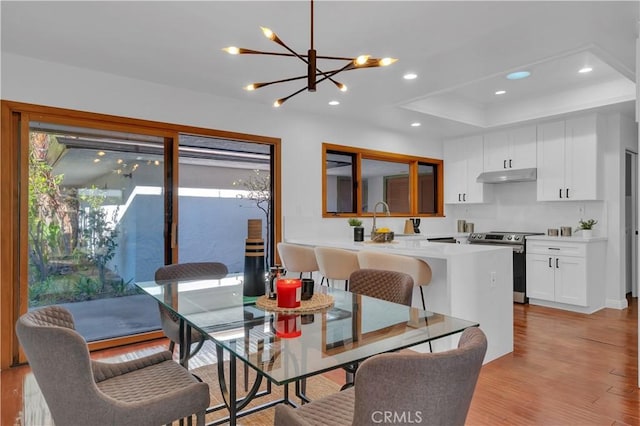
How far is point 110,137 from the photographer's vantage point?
11.5 feet

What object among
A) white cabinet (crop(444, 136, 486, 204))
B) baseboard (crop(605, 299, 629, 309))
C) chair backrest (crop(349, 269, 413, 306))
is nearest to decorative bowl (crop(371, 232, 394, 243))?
chair backrest (crop(349, 269, 413, 306))

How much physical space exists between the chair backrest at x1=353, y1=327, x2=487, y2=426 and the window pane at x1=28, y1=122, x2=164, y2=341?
3281mm

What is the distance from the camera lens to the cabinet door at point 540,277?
4734 millimetres

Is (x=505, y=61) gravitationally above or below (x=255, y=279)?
above

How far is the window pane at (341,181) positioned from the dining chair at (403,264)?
2.10m

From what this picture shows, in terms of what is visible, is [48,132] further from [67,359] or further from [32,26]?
[67,359]

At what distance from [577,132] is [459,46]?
292 cm

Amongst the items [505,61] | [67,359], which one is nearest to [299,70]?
[505,61]

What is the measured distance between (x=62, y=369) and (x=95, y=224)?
2.62m

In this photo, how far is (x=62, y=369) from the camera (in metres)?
1.18

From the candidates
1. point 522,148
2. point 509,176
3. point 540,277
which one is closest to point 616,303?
point 540,277

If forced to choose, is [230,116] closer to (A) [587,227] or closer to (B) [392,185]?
(B) [392,185]

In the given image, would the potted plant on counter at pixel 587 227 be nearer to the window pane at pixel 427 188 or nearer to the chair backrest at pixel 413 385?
the window pane at pixel 427 188

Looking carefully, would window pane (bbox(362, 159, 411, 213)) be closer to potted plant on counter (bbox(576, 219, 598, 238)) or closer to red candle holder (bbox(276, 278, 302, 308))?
potted plant on counter (bbox(576, 219, 598, 238))
